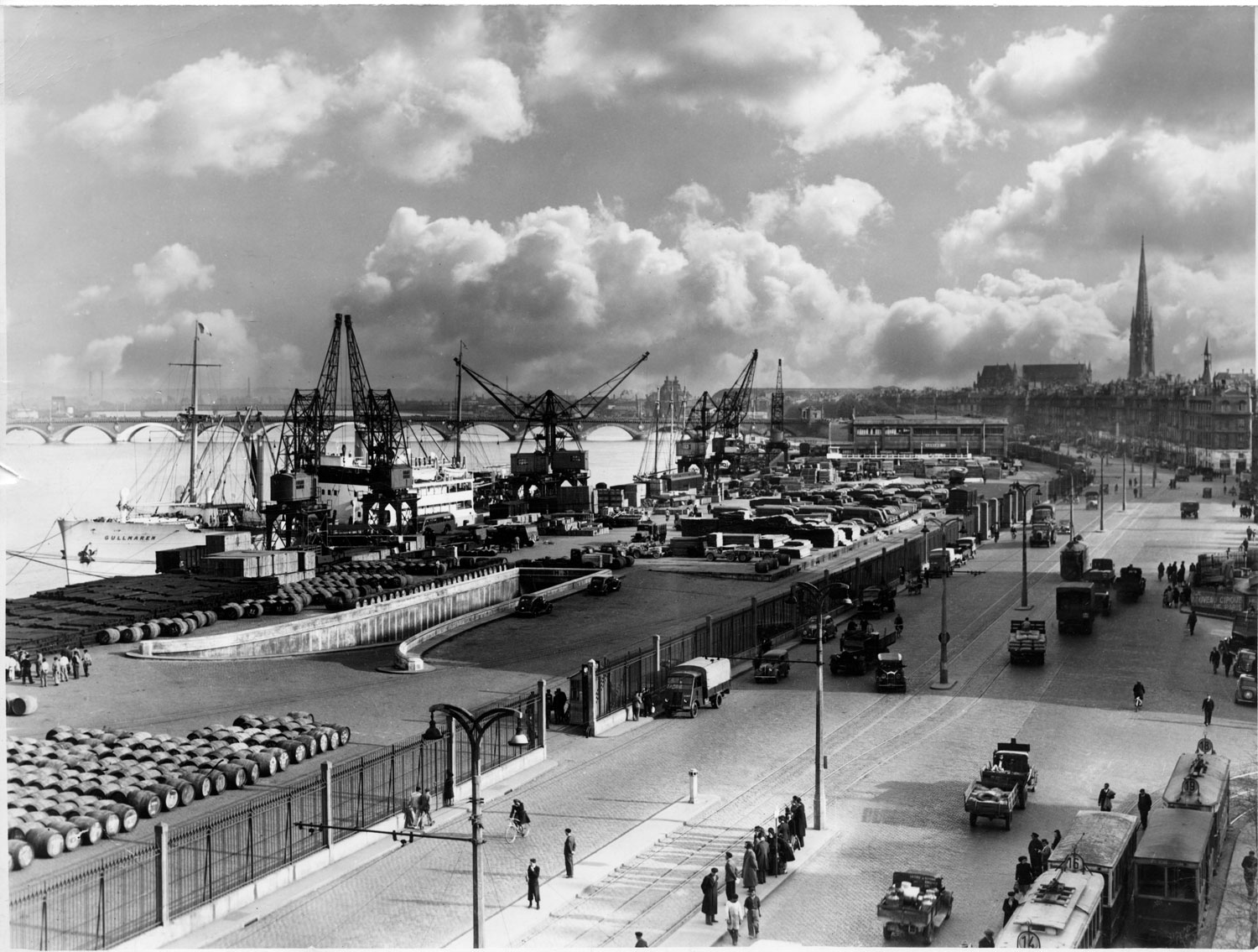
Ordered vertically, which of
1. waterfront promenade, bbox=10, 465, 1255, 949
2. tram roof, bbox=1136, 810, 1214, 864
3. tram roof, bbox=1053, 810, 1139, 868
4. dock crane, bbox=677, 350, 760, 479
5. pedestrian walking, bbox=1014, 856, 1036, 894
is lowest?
waterfront promenade, bbox=10, 465, 1255, 949

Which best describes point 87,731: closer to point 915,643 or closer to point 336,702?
point 336,702

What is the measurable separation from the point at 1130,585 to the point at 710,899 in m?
29.8

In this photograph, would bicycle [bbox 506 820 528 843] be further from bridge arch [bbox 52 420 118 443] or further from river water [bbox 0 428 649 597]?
bridge arch [bbox 52 420 118 443]

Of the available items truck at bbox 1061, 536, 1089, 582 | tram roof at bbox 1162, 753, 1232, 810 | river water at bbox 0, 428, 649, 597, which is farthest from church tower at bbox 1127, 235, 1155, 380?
river water at bbox 0, 428, 649, 597

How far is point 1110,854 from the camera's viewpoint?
14.0 m

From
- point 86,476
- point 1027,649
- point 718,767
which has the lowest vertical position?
point 718,767

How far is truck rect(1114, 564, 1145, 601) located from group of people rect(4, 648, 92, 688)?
30571 millimetres

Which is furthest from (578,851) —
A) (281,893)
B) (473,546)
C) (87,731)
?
(473,546)

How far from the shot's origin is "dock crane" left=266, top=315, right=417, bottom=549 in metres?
54.6

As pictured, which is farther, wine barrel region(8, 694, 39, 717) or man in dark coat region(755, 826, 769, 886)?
wine barrel region(8, 694, 39, 717)

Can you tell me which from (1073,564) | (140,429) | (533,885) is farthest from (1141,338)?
(140,429)

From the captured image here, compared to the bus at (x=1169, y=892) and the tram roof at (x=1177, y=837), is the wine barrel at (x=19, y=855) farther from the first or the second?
the tram roof at (x=1177, y=837)

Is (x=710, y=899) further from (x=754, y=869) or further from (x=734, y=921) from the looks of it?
(x=754, y=869)

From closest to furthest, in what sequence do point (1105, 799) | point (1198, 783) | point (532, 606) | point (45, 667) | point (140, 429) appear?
point (1198, 783) < point (1105, 799) < point (45, 667) < point (532, 606) < point (140, 429)
